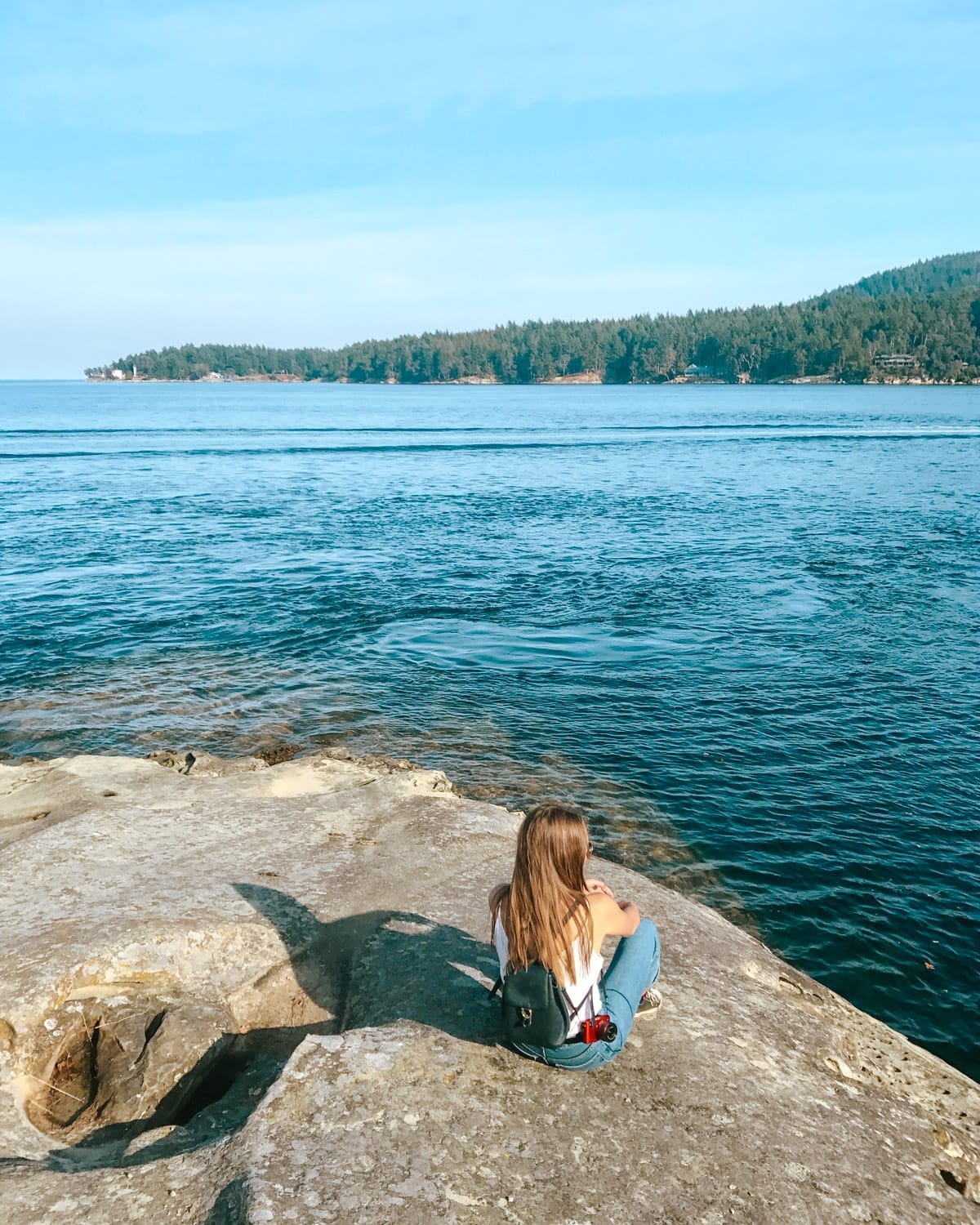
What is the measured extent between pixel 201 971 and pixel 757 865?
672 centimetres

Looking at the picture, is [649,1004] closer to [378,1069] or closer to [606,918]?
[606,918]

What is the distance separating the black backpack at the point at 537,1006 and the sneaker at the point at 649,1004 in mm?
948

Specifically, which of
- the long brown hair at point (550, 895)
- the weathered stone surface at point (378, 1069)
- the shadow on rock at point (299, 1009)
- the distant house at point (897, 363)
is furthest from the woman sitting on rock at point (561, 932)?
the distant house at point (897, 363)

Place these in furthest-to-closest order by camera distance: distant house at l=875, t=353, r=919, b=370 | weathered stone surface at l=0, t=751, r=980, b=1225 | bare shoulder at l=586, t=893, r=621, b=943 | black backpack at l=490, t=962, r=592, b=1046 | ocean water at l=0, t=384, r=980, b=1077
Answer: distant house at l=875, t=353, r=919, b=370
ocean water at l=0, t=384, r=980, b=1077
bare shoulder at l=586, t=893, r=621, b=943
black backpack at l=490, t=962, r=592, b=1046
weathered stone surface at l=0, t=751, r=980, b=1225

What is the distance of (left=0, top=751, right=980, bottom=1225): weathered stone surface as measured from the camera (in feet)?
16.0

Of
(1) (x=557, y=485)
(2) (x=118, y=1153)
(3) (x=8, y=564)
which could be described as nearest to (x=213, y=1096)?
(2) (x=118, y=1153)

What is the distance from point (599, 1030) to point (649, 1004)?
946 millimetres

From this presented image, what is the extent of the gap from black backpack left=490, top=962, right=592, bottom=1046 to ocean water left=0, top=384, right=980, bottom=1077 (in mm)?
4597

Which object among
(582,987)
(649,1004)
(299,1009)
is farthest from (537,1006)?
(299,1009)

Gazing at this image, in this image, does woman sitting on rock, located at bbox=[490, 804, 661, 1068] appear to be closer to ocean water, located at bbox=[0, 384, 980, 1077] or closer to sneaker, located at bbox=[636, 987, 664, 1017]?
sneaker, located at bbox=[636, 987, 664, 1017]

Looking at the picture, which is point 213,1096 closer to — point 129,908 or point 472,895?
point 129,908

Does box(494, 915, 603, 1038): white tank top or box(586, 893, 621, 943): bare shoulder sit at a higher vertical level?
box(586, 893, 621, 943): bare shoulder

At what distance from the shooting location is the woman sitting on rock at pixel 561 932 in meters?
5.61

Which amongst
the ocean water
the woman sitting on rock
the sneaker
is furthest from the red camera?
the ocean water
